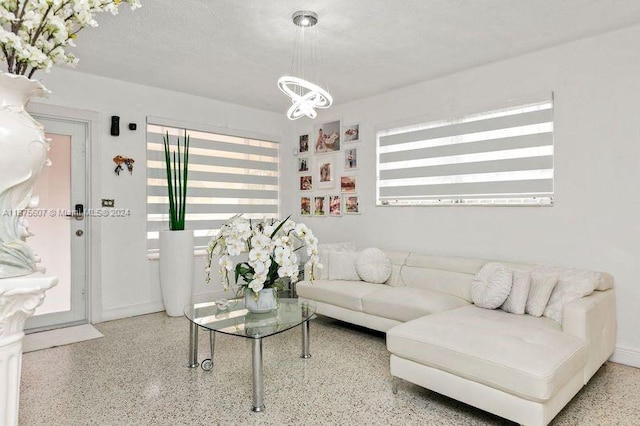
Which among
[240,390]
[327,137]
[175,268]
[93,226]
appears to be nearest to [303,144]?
[327,137]

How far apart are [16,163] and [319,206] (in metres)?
4.31

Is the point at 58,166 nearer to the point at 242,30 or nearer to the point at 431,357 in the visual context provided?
the point at 242,30

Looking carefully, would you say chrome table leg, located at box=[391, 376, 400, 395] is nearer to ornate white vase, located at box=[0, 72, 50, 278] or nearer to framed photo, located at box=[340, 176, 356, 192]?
ornate white vase, located at box=[0, 72, 50, 278]

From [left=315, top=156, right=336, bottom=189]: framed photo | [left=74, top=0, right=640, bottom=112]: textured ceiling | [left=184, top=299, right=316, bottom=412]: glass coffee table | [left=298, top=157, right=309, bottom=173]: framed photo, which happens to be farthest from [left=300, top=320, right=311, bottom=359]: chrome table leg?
[left=298, top=157, right=309, bottom=173]: framed photo

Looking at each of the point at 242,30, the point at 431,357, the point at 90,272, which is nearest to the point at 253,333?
the point at 431,357

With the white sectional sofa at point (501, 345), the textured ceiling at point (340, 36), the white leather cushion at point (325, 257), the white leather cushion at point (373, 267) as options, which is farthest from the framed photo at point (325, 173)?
the white sectional sofa at point (501, 345)

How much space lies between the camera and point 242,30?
9.80 ft

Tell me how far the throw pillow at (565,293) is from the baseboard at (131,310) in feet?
12.6

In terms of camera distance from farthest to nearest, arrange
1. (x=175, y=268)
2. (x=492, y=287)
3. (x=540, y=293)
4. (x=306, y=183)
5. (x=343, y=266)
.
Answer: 1. (x=306, y=183)
2. (x=175, y=268)
3. (x=343, y=266)
4. (x=492, y=287)
5. (x=540, y=293)

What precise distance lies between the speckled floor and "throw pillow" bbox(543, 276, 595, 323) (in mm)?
506

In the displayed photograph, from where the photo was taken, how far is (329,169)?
203 inches

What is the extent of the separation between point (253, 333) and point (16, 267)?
145 cm

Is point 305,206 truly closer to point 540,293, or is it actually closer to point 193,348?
point 193,348

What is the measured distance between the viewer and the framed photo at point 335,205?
5.04m
